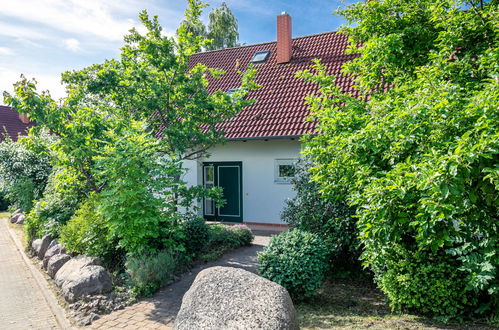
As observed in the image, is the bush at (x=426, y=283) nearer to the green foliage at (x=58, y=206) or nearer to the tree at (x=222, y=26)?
the green foliage at (x=58, y=206)

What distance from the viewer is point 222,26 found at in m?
28.4

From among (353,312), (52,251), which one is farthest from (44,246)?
(353,312)

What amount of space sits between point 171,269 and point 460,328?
513 cm

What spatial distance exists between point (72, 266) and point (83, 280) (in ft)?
3.57

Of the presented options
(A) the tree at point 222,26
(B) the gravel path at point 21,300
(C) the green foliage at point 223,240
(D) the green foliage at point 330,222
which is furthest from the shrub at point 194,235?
(A) the tree at point 222,26

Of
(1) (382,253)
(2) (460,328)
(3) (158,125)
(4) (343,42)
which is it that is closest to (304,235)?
(1) (382,253)

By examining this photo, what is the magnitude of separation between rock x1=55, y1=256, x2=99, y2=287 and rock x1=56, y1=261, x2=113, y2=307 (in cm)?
27

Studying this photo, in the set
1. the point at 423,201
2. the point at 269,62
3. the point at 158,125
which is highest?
the point at 269,62

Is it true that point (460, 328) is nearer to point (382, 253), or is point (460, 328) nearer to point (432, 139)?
point (382, 253)

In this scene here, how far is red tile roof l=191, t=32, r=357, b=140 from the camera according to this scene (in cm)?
1270

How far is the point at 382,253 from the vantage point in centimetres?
524

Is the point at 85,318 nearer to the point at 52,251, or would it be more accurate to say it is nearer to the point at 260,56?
the point at 52,251

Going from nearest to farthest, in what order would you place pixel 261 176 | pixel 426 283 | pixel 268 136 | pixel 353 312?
pixel 426 283 → pixel 353 312 → pixel 268 136 → pixel 261 176

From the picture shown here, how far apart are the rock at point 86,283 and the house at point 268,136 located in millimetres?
6476
